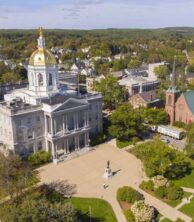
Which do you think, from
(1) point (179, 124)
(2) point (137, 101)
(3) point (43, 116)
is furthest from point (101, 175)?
(2) point (137, 101)

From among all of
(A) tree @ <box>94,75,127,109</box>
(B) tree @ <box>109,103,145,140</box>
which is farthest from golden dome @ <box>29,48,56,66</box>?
(A) tree @ <box>94,75,127,109</box>

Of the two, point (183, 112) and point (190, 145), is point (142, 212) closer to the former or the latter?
point (190, 145)

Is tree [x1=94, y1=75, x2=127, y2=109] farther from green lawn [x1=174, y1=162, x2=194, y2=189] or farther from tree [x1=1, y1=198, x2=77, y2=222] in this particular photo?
tree [x1=1, y1=198, x2=77, y2=222]

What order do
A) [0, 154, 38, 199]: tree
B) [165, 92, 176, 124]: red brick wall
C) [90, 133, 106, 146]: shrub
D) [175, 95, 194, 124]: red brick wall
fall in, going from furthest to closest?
1. [165, 92, 176, 124]: red brick wall
2. [175, 95, 194, 124]: red brick wall
3. [90, 133, 106, 146]: shrub
4. [0, 154, 38, 199]: tree

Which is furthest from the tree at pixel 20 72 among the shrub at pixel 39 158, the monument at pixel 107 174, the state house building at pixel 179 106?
the monument at pixel 107 174

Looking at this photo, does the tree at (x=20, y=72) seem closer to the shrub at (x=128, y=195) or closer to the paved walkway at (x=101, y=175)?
the paved walkway at (x=101, y=175)
